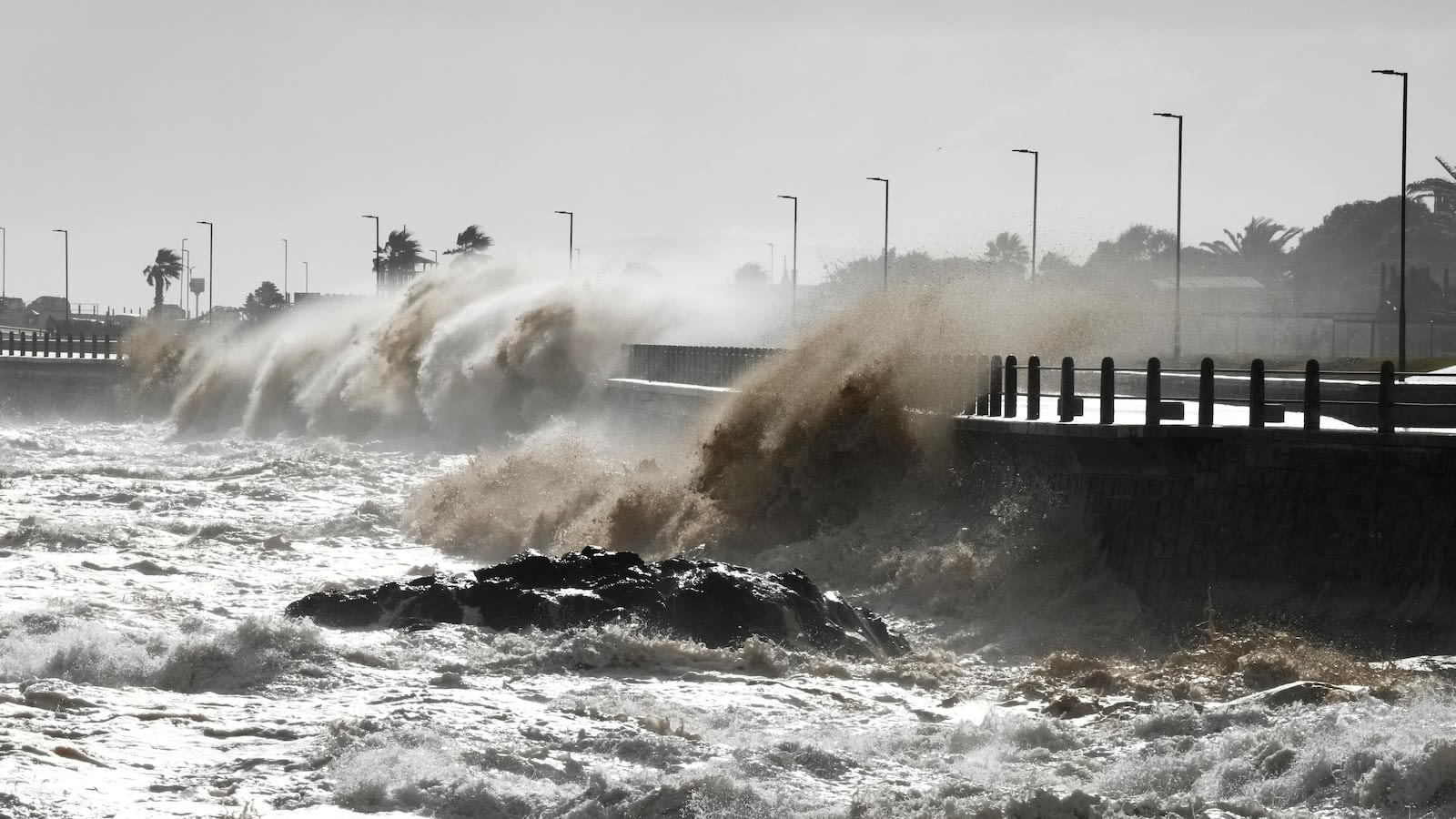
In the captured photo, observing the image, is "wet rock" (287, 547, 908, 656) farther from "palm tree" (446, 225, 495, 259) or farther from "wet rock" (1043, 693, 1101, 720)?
"palm tree" (446, 225, 495, 259)

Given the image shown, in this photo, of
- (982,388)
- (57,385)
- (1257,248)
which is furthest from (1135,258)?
(982,388)

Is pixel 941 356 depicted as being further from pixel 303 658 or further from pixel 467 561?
pixel 303 658

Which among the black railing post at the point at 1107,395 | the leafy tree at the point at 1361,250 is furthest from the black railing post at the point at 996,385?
the leafy tree at the point at 1361,250

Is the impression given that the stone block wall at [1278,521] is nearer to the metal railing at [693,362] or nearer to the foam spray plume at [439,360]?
the metal railing at [693,362]

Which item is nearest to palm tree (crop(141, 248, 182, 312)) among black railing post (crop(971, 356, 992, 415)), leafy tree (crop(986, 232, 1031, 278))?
leafy tree (crop(986, 232, 1031, 278))

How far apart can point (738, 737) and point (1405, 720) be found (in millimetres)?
4800

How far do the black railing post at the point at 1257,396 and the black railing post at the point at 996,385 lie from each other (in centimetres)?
453

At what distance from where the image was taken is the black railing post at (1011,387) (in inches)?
807

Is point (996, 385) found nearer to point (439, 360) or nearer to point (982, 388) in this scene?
point (982, 388)

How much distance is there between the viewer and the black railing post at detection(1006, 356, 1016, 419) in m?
20.5

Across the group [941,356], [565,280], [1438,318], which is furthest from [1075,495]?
[1438,318]

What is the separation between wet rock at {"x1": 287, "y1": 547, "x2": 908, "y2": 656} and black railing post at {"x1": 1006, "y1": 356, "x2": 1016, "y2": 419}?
446 centimetres

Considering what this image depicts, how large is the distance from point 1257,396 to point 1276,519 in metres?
1.26

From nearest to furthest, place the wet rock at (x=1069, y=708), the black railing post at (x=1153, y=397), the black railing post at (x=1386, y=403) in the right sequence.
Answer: the wet rock at (x=1069, y=708), the black railing post at (x=1386, y=403), the black railing post at (x=1153, y=397)
